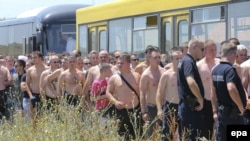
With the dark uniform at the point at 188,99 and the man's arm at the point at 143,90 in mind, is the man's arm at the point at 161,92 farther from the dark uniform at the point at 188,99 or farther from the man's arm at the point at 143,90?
the dark uniform at the point at 188,99

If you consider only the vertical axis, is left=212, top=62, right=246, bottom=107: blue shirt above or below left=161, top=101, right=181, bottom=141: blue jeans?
above

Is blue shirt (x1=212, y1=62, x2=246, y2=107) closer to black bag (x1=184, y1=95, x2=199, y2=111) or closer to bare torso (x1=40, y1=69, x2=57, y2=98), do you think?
black bag (x1=184, y1=95, x2=199, y2=111)

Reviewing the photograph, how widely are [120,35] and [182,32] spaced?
3.64m

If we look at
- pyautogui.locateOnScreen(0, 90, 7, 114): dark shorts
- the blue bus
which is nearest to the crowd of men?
pyautogui.locateOnScreen(0, 90, 7, 114): dark shorts

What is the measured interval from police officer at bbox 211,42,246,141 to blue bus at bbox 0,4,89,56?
1634 centimetres

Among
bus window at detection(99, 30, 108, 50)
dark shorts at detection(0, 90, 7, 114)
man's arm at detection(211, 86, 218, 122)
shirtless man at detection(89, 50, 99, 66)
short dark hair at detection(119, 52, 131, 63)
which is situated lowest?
dark shorts at detection(0, 90, 7, 114)

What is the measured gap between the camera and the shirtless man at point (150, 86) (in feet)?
39.4

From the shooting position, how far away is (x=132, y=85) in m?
12.4

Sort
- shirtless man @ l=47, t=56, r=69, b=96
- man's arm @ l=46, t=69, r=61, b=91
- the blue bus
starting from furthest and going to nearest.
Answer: the blue bus, man's arm @ l=46, t=69, r=61, b=91, shirtless man @ l=47, t=56, r=69, b=96

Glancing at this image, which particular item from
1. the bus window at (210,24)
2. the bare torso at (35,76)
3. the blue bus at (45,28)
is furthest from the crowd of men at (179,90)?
the blue bus at (45,28)

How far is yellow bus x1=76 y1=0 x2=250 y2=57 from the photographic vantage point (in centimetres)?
1417

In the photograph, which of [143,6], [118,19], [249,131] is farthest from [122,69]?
[118,19]

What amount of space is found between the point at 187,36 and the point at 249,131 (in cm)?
755

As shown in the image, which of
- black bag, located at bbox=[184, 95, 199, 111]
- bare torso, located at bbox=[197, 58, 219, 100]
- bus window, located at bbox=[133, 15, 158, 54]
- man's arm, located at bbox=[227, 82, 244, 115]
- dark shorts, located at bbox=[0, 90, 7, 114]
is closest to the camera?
man's arm, located at bbox=[227, 82, 244, 115]
